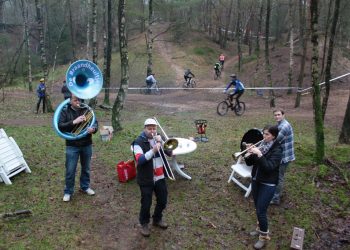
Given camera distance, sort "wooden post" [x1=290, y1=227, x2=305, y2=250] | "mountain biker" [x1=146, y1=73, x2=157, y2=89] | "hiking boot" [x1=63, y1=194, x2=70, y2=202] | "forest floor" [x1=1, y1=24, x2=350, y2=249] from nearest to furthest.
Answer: "wooden post" [x1=290, y1=227, x2=305, y2=250], "forest floor" [x1=1, y1=24, x2=350, y2=249], "hiking boot" [x1=63, y1=194, x2=70, y2=202], "mountain biker" [x1=146, y1=73, x2=157, y2=89]

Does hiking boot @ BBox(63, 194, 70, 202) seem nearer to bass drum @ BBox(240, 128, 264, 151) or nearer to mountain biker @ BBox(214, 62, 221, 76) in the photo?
bass drum @ BBox(240, 128, 264, 151)

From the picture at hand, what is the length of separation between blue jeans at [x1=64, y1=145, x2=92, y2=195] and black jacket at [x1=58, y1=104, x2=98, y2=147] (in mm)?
108

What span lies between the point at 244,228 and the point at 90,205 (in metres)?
2.81

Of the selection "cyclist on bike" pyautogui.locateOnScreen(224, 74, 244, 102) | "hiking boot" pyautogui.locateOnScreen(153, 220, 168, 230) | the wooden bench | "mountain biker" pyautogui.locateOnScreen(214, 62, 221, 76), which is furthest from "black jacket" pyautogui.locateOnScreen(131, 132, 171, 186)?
"mountain biker" pyautogui.locateOnScreen(214, 62, 221, 76)

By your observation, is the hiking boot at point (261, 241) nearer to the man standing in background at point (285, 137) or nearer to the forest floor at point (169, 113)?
the forest floor at point (169, 113)

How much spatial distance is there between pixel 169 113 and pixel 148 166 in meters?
11.7

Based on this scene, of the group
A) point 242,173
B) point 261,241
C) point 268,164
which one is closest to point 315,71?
point 242,173

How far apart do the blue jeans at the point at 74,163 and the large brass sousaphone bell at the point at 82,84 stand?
29 centimetres

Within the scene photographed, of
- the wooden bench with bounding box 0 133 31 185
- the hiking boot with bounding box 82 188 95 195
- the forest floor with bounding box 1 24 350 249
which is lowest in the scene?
the forest floor with bounding box 1 24 350 249

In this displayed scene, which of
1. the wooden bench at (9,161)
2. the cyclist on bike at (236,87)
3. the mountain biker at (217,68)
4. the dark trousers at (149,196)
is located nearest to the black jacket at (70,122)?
the dark trousers at (149,196)

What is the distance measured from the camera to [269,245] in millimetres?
5746

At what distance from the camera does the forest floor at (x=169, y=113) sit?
5.76 metres

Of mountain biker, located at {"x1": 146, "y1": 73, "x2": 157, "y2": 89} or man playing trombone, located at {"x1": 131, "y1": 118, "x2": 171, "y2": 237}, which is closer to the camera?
man playing trombone, located at {"x1": 131, "y1": 118, "x2": 171, "y2": 237}

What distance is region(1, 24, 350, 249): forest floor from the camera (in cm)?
576
